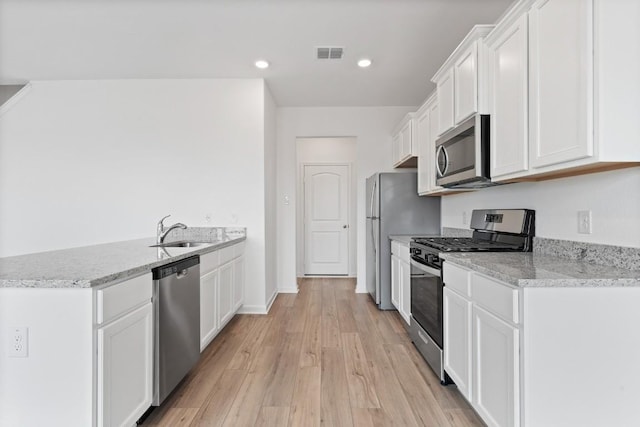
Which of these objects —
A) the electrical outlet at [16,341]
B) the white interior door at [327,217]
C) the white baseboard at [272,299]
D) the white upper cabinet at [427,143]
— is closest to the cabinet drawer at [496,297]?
the white upper cabinet at [427,143]

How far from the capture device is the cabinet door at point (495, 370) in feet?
4.49

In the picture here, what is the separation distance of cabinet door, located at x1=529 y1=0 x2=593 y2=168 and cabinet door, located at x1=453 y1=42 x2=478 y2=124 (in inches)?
20.5

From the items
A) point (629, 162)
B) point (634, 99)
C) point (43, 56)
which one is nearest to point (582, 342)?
point (629, 162)

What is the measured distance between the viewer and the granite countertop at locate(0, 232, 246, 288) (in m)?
1.33

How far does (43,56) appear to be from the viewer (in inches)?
131

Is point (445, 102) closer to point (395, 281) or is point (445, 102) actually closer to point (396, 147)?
point (396, 147)

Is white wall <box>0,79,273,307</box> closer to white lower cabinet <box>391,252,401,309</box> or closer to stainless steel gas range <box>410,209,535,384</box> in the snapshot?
white lower cabinet <box>391,252,401,309</box>

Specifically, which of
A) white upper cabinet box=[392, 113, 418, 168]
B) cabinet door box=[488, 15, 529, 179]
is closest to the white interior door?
white upper cabinet box=[392, 113, 418, 168]

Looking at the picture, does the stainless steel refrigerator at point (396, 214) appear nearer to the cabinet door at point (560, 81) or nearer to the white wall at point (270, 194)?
the white wall at point (270, 194)

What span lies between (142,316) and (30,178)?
341 cm

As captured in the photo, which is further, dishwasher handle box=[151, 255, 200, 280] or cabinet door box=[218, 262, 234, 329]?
cabinet door box=[218, 262, 234, 329]

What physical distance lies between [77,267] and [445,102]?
8.92 ft

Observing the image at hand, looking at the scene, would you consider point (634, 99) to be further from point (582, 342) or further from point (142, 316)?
point (142, 316)

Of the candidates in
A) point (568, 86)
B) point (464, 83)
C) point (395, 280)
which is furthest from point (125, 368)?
point (395, 280)
